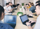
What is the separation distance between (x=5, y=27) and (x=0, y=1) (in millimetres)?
3735

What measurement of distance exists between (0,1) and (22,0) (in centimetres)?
338

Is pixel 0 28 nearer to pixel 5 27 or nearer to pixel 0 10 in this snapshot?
pixel 5 27

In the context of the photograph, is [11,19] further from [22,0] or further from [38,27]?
[22,0]

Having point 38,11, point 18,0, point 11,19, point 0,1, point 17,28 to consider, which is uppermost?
point 18,0

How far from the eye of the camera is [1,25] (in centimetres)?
83

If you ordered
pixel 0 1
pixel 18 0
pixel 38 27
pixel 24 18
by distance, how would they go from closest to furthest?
pixel 38 27, pixel 24 18, pixel 0 1, pixel 18 0

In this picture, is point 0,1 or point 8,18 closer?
point 8,18

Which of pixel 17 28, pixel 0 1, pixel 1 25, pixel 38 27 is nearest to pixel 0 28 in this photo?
pixel 1 25

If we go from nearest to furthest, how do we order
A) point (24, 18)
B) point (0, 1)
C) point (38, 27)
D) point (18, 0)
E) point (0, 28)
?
point (0, 28)
point (38, 27)
point (24, 18)
point (0, 1)
point (18, 0)

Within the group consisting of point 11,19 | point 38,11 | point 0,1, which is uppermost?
point 0,1

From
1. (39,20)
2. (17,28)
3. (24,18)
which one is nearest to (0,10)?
(17,28)

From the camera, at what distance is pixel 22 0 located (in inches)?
284

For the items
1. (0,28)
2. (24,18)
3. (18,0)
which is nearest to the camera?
(0,28)

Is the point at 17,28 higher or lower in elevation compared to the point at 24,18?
lower
